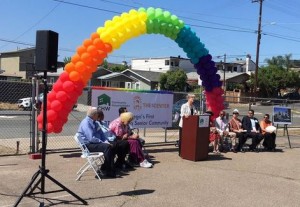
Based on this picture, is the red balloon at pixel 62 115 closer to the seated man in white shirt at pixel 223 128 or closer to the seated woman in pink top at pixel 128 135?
the seated woman in pink top at pixel 128 135

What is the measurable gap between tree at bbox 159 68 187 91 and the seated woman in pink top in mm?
53156

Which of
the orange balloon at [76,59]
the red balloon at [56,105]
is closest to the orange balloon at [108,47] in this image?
the orange balloon at [76,59]

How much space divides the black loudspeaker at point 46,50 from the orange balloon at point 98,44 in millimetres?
5044

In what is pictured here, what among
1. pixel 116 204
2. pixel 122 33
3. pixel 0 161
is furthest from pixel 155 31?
pixel 116 204

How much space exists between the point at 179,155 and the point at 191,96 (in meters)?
1.78

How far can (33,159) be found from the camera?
10867mm

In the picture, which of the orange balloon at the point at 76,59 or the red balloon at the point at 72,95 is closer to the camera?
the red balloon at the point at 72,95

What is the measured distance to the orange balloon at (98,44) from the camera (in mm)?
12000

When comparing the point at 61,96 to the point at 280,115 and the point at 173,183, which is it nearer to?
the point at 173,183

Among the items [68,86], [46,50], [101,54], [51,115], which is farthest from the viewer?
[101,54]

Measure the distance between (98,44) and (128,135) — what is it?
117 inches

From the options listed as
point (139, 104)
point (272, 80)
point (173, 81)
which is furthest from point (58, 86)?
point (272, 80)

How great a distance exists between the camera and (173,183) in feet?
29.0

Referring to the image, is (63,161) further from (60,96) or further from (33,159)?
(60,96)
